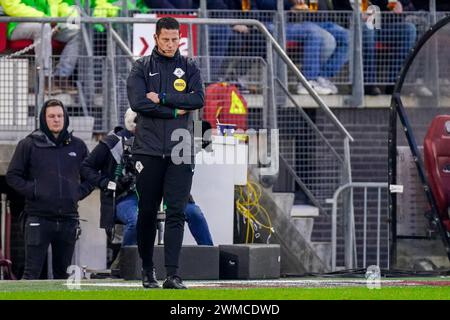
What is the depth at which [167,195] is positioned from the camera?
12367 millimetres

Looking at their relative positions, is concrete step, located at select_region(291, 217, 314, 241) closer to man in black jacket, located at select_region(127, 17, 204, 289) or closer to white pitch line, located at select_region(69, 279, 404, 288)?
white pitch line, located at select_region(69, 279, 404, 288)

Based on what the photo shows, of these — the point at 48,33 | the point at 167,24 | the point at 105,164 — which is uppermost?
the point at 48,33

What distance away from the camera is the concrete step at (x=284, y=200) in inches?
714

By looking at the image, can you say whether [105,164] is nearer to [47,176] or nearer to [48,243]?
[47,176]

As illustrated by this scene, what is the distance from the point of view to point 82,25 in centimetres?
1839

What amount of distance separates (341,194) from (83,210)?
291cm

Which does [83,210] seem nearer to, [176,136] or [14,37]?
[14,37]

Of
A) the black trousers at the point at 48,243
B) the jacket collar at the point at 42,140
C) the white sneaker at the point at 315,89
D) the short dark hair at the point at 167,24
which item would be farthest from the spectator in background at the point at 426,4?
the short dark hair at the point at 167,24

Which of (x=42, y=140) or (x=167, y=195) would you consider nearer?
(x=167, y=195)

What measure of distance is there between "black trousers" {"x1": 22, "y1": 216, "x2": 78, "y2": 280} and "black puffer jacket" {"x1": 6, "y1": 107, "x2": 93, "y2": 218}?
10 centimetres

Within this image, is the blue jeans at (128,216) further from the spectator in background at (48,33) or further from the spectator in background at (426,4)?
the spectator in background at (426,4)

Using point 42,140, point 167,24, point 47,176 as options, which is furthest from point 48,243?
point 167,24

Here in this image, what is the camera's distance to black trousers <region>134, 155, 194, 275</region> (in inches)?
486

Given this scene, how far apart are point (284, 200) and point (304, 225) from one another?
477mm
